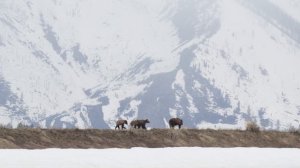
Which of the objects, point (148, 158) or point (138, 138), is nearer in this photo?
point (148, 158)

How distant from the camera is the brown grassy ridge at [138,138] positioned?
5616cm

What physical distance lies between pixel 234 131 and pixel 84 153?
3757 cm

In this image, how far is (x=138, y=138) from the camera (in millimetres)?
63281

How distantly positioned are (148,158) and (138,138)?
27.2 m

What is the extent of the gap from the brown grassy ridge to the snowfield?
56.0ft

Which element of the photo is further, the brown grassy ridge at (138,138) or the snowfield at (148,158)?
the brown grassy ridge at (138,138)

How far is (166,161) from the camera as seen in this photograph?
3600 cm

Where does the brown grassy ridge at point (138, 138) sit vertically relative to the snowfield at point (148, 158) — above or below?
above

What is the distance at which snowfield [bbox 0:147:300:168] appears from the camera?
3141 cm

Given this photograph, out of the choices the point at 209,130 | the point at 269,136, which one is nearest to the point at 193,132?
the point at 209,130

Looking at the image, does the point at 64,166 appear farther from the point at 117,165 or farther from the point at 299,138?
the point at 299,138

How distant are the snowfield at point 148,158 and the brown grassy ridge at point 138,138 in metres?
17.1

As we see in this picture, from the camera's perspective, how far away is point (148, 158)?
36.2 m

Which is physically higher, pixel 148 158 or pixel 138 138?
pixel 138 138
